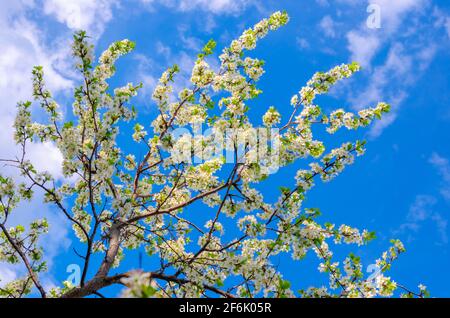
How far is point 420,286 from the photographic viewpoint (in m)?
7.66

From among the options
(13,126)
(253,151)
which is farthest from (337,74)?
(13,126)

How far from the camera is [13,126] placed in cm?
956
